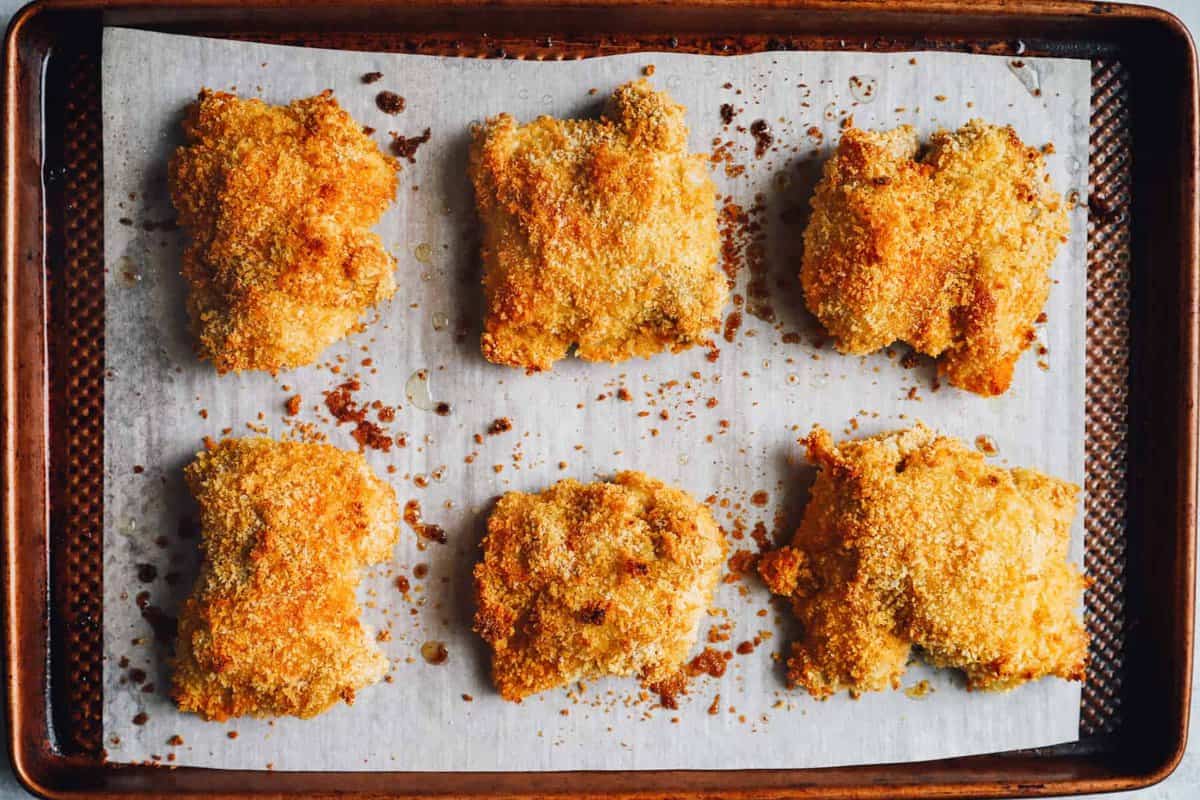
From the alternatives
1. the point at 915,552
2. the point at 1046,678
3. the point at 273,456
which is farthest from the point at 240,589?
the point at 1046,678

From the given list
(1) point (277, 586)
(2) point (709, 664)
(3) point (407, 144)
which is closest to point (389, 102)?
(3) point (407, 144)

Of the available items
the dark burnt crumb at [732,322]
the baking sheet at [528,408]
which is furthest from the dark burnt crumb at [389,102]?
the dark burnt crumb at [732,322]

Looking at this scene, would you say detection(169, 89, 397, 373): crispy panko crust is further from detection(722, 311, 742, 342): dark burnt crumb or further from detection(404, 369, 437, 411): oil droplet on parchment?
detection(722, 311, 742, 342): dark burnt crumb

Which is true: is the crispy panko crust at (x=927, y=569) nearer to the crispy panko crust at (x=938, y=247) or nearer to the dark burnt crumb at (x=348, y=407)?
the crispy panko crust at (x=938, y=247)

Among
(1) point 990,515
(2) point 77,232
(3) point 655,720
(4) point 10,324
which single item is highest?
(2) point 77,232

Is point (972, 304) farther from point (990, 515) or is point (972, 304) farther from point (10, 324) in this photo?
point (10, 324)
